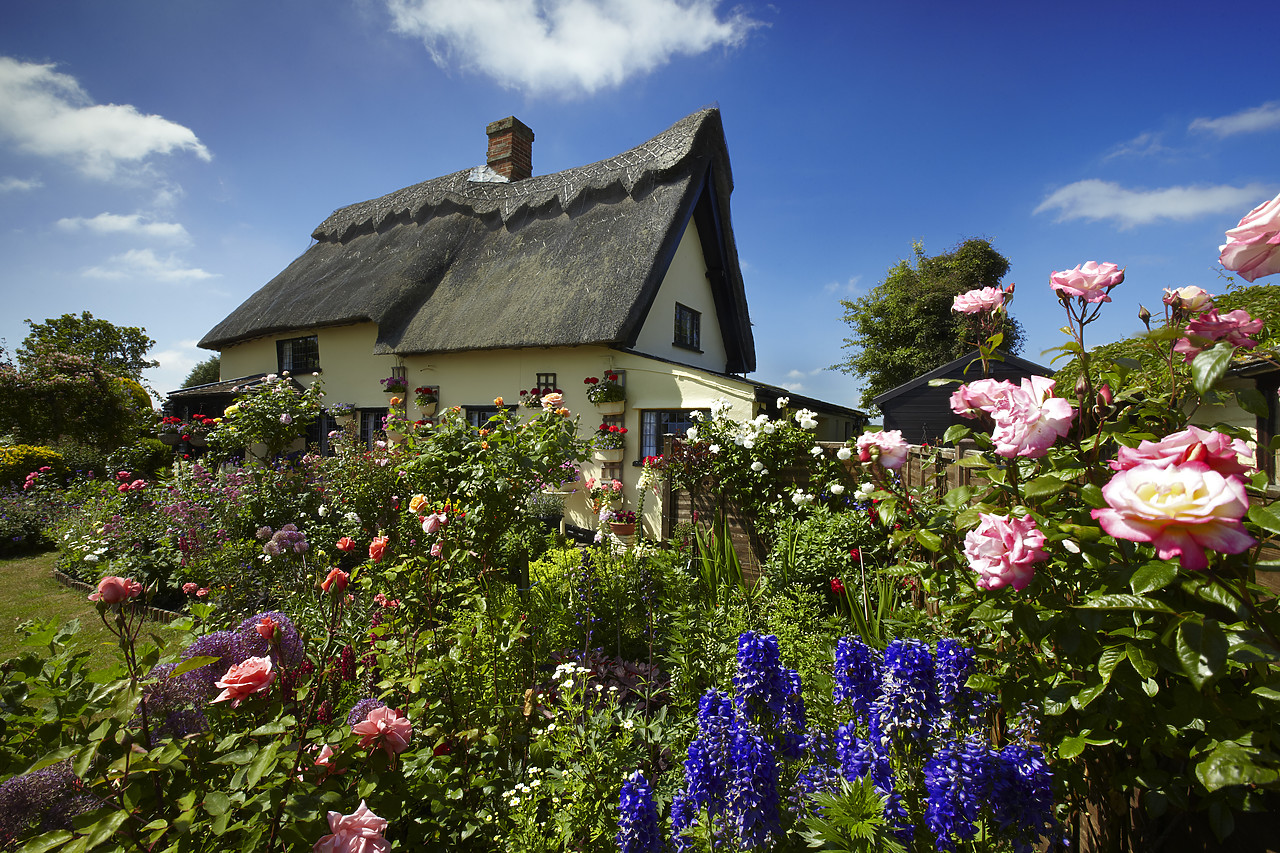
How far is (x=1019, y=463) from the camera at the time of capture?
1.65 meters

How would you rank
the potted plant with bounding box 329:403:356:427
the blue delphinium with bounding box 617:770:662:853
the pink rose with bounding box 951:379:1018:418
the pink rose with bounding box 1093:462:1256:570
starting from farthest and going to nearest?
the potted plant with bounding box 329:403:356:427, the pink rose with bounding box 951:379:1018:418, the blue delphinium with bounding box 617:770:662:853, the pink rose with bounding box 1093:462:1256:570

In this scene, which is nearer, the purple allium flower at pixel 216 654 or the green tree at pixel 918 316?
the purple allium flower at pixel 216 654

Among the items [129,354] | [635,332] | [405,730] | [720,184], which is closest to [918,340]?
[720,184]

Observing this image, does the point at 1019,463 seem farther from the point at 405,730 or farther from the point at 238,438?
the point at 238,438

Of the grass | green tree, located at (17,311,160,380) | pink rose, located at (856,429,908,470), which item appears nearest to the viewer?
pink rose, located at (856,429,908,470)

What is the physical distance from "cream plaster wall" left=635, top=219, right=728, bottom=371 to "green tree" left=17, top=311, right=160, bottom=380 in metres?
A: 29.1

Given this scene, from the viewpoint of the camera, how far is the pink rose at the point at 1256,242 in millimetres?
1062

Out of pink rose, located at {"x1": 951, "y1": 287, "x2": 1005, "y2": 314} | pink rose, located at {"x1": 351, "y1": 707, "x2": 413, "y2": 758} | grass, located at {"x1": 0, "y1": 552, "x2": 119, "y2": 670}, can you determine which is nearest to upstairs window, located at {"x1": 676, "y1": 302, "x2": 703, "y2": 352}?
pink rose, located at {"x1": 951, "y1": 287, "x2": 1005, "y2": 314}

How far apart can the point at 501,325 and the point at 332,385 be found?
178 inches

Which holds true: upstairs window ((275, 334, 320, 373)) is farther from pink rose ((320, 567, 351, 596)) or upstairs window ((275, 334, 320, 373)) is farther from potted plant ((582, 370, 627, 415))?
pink rose ((320, 567, 351, 596))

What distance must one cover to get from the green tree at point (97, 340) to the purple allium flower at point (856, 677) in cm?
3422

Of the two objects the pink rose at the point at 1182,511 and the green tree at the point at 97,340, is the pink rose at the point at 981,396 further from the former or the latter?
the green tree at the point at 97,340

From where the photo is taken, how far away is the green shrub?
29.3ft

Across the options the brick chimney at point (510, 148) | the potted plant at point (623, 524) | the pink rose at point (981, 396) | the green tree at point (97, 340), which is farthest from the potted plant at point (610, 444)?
the green tree at point (97, 340)
